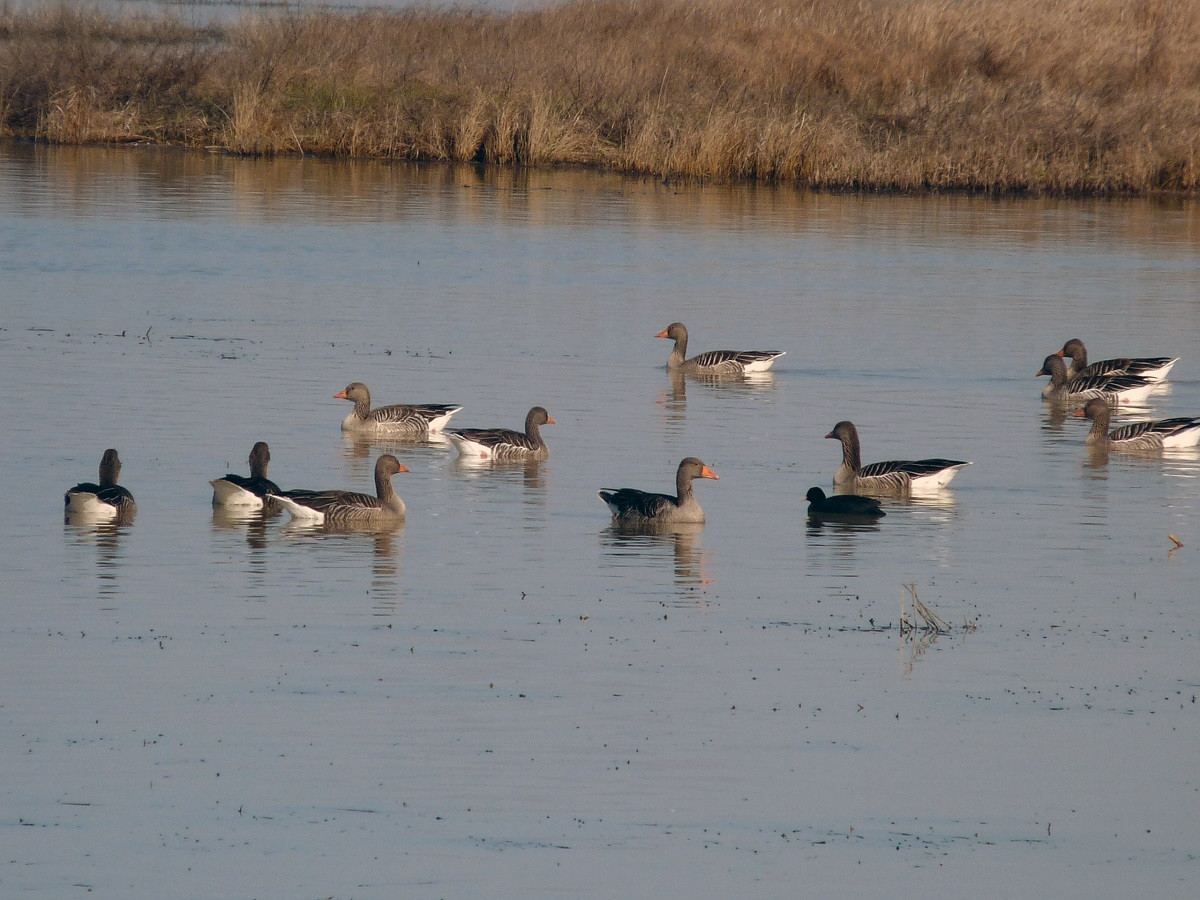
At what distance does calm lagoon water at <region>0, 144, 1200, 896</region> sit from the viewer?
29.4 ft

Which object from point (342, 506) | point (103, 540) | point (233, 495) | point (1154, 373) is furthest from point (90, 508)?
point (1154, 373)

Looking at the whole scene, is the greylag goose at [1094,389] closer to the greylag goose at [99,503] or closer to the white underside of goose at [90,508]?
the greylag goose at [99,503]

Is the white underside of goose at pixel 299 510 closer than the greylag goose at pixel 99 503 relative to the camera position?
No

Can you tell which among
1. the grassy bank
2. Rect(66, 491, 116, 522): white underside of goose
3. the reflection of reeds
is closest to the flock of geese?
Rect(66, 491, 116, 522): white underside of goose

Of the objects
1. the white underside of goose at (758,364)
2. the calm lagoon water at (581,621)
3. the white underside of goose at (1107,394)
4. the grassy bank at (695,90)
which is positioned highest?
the grassy bank at (695,90)

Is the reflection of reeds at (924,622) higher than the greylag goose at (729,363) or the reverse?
the reverse

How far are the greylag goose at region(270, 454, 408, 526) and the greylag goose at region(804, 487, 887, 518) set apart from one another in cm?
334

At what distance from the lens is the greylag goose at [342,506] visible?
15.3m

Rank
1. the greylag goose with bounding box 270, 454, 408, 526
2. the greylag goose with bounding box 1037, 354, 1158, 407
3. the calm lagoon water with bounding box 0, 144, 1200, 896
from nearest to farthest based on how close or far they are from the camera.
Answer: the calm lagoon water with bounding box 0, 144, 1200, 896, the greylag goose with bounding box 270, 454, 408, 526, the greylag goose with bounding box 1037, 354, 1158, 407

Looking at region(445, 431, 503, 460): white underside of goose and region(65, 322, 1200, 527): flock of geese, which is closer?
region(65, 322, 1200, 527): flock of geese

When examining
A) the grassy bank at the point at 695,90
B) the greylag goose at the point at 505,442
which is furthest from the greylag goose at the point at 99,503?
the grassy bank at the point at 695,90

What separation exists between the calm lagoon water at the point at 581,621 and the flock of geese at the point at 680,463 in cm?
23

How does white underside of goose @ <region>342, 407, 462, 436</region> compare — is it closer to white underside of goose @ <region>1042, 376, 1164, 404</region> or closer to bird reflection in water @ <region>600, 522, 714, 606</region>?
bird reflection in water @ <region>600, 522, 714, 606</region>

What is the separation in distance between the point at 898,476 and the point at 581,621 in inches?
214
